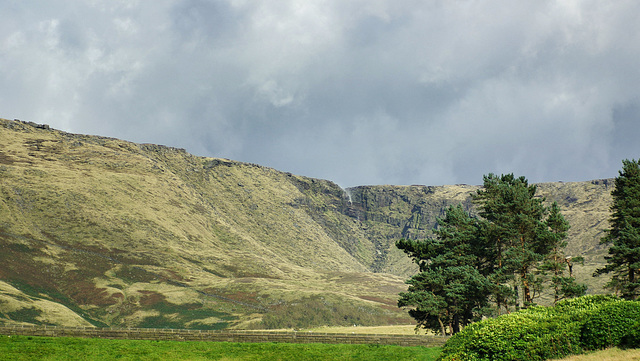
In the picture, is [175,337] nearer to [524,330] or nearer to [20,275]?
[524,330]

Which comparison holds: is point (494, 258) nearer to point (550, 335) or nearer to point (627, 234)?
point (627, 234)

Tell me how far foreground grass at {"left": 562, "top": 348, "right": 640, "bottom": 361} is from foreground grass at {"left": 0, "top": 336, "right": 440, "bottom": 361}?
38.0ft

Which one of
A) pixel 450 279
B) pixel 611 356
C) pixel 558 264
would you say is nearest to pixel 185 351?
pixel 611 356

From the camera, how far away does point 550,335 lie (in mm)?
22500

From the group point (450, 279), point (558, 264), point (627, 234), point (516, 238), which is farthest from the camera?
point (450, 279)

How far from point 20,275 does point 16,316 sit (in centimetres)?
5766

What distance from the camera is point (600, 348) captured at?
74.3ft

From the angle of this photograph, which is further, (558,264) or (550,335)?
(558,264)

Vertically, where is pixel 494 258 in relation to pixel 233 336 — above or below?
above

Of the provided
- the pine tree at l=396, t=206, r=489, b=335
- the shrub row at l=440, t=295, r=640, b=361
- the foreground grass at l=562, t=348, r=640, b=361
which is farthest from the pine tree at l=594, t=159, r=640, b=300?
the foreground grass at l=562, t=348, r=640, b=361

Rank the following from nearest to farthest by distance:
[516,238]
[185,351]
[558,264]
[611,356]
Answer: [611,356] < [185,351] < [558,264] < [516,238]

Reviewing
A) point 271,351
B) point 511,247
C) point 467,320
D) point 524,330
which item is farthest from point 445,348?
point 467,320

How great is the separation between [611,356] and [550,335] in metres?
2.61

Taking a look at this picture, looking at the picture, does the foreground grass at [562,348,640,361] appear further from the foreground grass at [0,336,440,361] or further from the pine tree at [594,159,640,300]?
the pine tree at [594,159,640,300]
